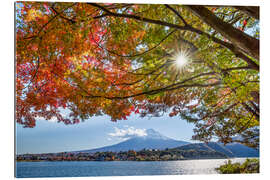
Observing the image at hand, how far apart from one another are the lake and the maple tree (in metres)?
0.34

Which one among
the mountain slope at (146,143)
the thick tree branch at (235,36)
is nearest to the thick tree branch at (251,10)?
the thick tree branch at (235,36)

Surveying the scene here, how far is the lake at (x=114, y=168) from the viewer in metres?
2.13

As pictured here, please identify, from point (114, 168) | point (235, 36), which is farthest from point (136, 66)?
point (114, 168)

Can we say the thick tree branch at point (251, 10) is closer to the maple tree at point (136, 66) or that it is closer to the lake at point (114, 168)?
the maple tree at point (136, 66)

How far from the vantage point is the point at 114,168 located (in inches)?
90.0

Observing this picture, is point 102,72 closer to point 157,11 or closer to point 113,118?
point 113,118

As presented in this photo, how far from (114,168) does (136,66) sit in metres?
1.17

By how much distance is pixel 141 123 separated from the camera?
7.64ft

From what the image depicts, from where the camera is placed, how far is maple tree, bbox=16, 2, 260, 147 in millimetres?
2139

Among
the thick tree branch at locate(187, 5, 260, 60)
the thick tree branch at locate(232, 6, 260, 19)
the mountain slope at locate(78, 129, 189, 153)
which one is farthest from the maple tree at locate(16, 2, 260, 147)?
the mountain slope at locate(78, 129, 189, 153)

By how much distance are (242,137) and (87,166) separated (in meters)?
1.83

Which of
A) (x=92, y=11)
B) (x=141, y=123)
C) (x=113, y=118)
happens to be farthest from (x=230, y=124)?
(x=92, y=11)

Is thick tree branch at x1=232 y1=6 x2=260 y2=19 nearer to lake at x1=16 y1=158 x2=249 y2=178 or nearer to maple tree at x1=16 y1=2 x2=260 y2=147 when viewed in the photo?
maple tree at x1=16 y1=2 x2=260 y2=147

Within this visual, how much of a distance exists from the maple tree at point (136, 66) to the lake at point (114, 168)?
339 millimetres
